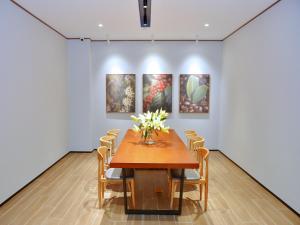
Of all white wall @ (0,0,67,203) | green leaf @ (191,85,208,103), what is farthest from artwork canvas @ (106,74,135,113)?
green leaf @ (191,85,208,103)

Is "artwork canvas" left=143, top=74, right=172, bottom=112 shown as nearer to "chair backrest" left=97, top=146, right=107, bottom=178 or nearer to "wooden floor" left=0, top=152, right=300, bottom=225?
"wooden floor" left=0, top=152, right=300, bottom=225

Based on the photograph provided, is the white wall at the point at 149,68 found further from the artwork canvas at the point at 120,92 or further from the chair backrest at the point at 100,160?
the chair backrest at the point at 100,160

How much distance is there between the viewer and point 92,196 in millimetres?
3941

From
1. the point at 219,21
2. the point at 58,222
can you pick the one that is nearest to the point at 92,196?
the point at 58,222

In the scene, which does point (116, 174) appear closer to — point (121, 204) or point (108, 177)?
point (108, 177)

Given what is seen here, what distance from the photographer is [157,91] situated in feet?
22.3

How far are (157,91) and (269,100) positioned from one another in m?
3.21

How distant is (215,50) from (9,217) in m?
5.79

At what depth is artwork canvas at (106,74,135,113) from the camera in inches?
267

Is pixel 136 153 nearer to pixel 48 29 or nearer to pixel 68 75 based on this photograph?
pixel 48 29

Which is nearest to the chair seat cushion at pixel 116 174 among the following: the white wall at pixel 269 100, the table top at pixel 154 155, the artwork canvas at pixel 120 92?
the table top at pixel 154 155

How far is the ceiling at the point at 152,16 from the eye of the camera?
393 cm

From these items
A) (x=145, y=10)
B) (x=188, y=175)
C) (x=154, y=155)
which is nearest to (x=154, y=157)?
(x=154, y=155)

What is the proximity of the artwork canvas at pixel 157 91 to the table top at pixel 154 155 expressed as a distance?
2559 mm
